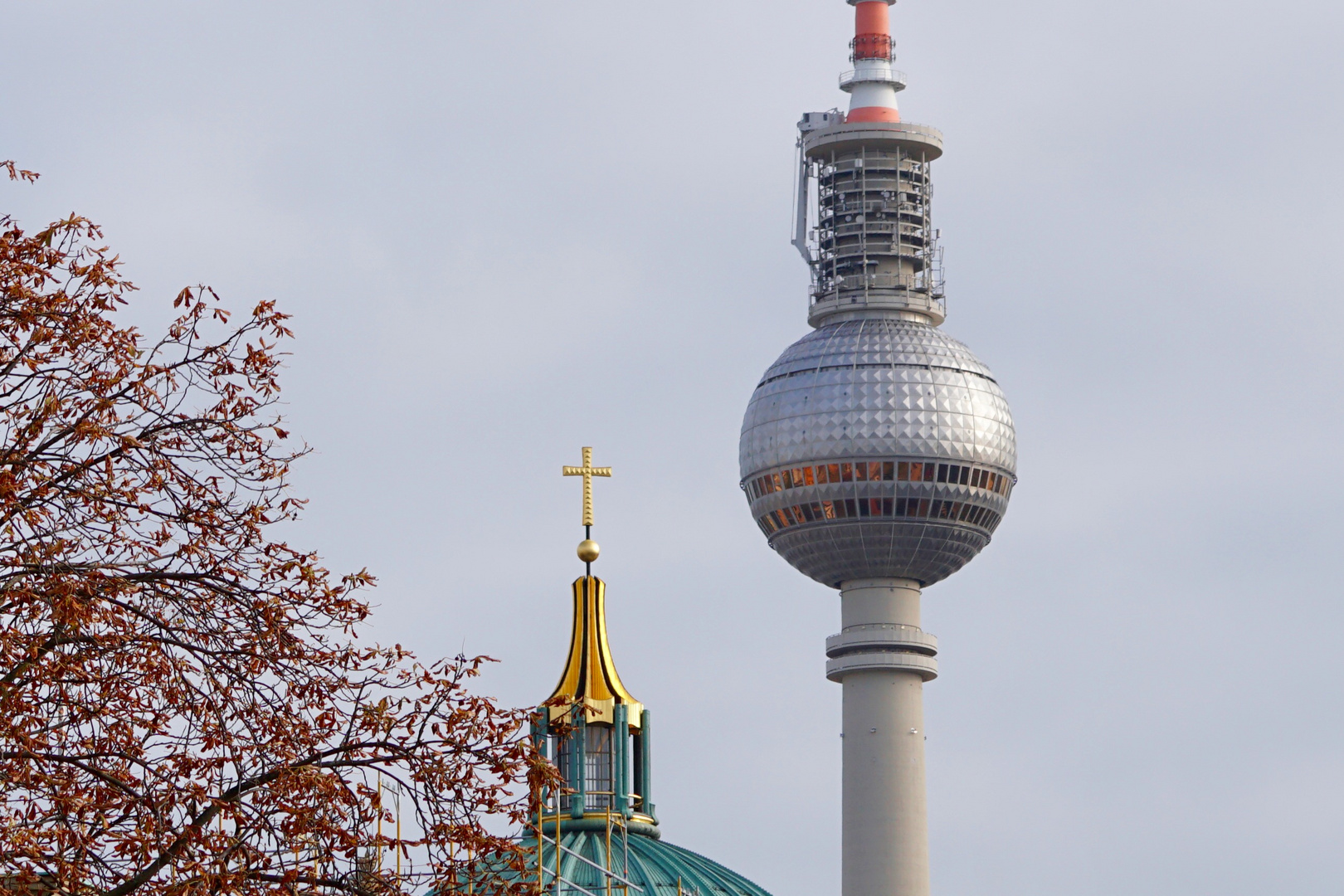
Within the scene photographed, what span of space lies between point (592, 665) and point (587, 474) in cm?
865

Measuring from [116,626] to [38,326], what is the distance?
11.4ft

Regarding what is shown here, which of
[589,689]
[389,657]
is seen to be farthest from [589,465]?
[389,657]

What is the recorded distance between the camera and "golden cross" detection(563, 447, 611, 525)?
11606 cm

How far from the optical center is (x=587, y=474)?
117 metres

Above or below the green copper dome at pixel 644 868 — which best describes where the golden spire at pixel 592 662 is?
above

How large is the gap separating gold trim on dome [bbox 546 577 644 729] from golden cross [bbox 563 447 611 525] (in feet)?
13.2

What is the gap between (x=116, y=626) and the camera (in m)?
35.1

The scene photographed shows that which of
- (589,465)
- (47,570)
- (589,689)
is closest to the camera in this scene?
(47,570)

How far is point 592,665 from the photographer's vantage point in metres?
111

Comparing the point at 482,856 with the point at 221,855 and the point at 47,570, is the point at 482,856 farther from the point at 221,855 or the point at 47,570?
the point at 47,570

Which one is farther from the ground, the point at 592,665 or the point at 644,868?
the point at 592,665

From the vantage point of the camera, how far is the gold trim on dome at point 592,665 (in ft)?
360

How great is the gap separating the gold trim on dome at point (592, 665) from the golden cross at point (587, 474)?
159 inches

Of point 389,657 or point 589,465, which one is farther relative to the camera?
point 589,465
